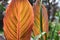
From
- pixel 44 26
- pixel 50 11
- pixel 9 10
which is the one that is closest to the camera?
pixel 9 10

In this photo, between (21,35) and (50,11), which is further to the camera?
(50,11)

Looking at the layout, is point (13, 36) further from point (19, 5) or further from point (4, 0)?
point (4, 0)

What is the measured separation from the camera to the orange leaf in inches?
29.0

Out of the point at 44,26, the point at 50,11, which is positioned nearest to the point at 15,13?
the point at 44,26

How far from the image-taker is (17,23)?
74 cm

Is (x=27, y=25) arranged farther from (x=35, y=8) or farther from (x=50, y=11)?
(x=50, y=11)

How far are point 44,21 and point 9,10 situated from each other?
247 mm

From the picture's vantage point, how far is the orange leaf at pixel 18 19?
738 millimetres

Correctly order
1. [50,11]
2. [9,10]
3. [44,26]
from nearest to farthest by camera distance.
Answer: [9,10], [44,26], [50,11]

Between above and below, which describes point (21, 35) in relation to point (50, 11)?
above

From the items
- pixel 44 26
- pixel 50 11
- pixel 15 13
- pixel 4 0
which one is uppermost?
pixel 15 13

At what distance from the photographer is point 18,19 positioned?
2.43 feet

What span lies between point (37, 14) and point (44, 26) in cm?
7

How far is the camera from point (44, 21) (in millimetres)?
942
